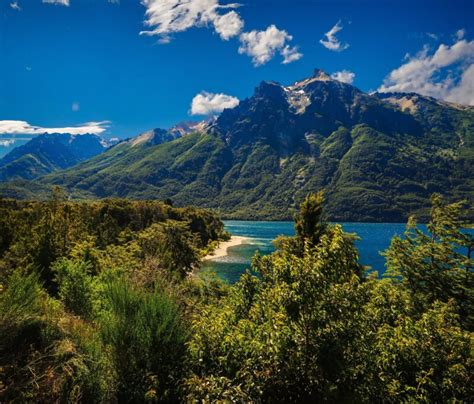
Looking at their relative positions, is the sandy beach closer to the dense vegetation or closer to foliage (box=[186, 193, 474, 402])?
the dense vegetation

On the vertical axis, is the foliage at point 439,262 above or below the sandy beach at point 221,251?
above

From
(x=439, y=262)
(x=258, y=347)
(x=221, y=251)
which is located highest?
(x=258, y=347)

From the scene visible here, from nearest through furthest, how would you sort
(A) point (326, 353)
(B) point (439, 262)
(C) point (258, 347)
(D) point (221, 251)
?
(C) point (258, 347)
(A) point (326, 353)
(B) point (439, 262)
(D) point (221, 251)

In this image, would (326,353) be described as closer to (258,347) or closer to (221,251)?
(258,347)

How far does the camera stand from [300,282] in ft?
27.6

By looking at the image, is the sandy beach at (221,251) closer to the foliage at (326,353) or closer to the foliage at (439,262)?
the foliage at (439,262)

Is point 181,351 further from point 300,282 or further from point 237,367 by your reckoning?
point 300,282

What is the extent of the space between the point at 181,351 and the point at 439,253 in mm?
16177

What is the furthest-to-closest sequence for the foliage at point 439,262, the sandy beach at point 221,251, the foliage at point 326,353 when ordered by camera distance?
the sandy beach at point 221,251, the foliage at point 439,262, the foliage at point 326,353

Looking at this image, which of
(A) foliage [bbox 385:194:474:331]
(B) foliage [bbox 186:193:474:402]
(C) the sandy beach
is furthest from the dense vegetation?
(C) the sandy beach

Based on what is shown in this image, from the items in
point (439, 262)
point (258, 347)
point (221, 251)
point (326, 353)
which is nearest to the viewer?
point (258, 347)

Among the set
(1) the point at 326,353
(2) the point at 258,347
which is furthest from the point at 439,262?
(2) the point at 258,347

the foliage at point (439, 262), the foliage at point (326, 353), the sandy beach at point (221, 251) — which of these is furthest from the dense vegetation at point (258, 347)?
the sandy beach at point (221, 251)

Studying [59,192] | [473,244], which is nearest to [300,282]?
[473,244]
